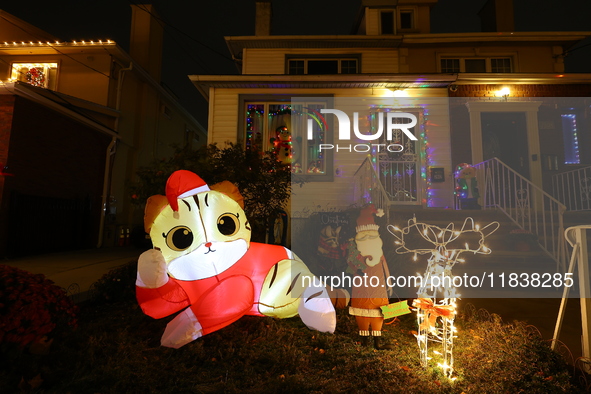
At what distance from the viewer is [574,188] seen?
838cm

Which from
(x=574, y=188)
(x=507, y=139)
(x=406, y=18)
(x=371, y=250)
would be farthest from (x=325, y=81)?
(x=574, y=188)

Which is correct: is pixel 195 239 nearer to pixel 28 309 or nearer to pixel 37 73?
pixel 28 309

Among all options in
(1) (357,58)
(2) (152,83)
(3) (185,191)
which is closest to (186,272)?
(3) (185,191)

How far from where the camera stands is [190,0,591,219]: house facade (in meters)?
8.91

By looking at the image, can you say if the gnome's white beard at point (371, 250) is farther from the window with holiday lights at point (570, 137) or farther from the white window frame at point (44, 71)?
the white window frame at point (44, 71)

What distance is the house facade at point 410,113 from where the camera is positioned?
29.2 ft

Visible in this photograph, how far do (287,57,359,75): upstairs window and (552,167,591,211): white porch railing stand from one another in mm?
6637

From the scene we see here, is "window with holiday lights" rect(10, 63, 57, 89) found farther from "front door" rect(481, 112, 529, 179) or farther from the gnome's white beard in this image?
"front door" rect(481, 112, 529, 179)

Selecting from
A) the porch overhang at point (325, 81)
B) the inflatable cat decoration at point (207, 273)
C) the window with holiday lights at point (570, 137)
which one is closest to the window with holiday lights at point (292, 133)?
the porch overhang at point (325, 81)

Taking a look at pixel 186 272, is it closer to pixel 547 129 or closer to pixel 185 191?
pixel 185 191

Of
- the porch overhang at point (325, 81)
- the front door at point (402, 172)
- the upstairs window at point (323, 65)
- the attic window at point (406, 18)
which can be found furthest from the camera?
the attic window at point (406, 18)

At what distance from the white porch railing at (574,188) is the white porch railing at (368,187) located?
206 inches

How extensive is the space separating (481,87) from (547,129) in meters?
2.32

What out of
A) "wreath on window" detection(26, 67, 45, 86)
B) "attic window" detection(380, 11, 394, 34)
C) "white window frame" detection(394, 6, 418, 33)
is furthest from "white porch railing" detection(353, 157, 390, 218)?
"wreath on window" detection(26, 67, 45, 86)
